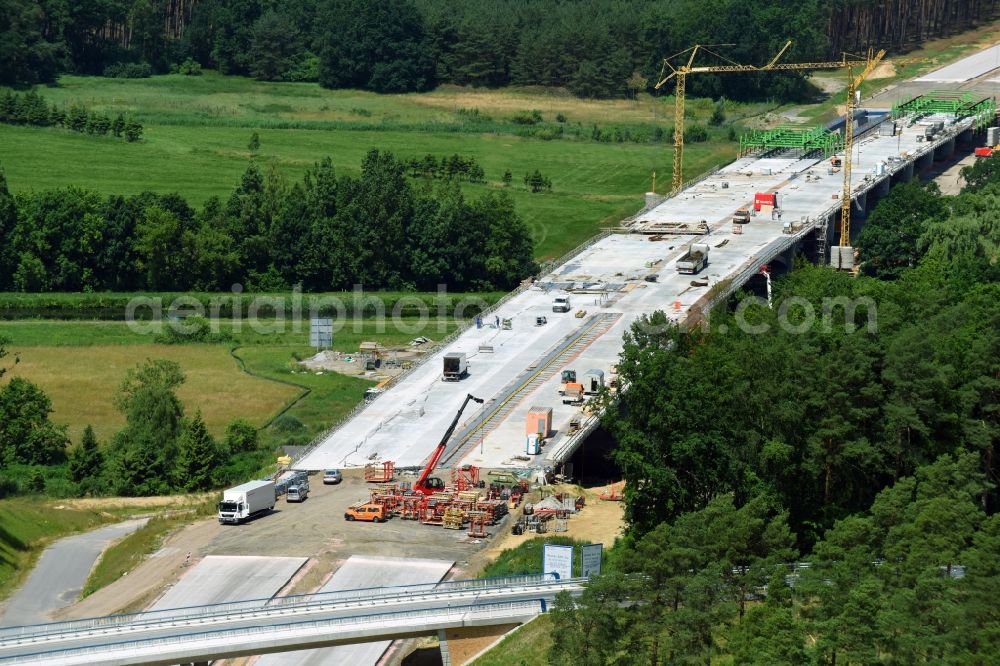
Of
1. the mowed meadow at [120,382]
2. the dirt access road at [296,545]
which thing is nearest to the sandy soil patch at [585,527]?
the dirt access road at [296,545]

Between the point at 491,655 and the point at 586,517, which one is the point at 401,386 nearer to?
the point at 586,517

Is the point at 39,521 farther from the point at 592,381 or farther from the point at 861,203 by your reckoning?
the point at 861,203

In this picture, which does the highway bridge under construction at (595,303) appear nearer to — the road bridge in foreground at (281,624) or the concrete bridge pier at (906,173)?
the concrete bridge pier at (906,173)

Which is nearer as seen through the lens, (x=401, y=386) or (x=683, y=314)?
(x=401, y=386)

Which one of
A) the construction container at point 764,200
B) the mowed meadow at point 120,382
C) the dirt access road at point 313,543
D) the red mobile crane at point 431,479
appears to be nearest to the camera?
the dirt access road at point 313,543

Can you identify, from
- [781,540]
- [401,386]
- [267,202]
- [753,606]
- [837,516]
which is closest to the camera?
[753,606]

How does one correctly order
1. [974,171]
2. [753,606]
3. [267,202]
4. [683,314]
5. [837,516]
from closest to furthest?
1. [753,606]
2. [837,516]
3. [683,314]
4. [267,202]
5. [974,171]

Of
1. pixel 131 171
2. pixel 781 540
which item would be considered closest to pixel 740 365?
pixel 781 540
